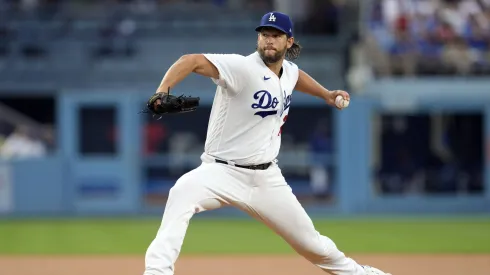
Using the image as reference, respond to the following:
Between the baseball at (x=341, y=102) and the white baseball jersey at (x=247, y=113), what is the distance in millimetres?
480

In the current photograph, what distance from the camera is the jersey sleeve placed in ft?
19.9

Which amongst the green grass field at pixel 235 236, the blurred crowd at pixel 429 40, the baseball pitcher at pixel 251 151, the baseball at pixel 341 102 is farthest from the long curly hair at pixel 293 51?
the blurred crowd at pixel 429 40

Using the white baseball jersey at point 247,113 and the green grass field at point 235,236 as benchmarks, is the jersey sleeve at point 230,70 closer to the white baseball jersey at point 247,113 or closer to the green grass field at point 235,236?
Result: the white baseball jersey at point 247,113

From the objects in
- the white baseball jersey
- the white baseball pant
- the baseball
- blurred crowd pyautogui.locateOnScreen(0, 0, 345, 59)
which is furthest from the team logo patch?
blurred crowd pyautogui.locateOnScreen(0, 0, 345, 59)

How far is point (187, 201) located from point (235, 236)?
24.8 ft

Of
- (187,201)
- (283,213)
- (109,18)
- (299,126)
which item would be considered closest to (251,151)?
(283,213)

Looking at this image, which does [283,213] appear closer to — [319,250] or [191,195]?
[319,250]

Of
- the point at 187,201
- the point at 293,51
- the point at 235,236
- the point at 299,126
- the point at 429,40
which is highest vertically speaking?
the point at 429,40

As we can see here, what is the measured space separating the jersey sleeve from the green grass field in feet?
17.7

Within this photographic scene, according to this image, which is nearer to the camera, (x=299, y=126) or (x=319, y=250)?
(x=319, y=250)

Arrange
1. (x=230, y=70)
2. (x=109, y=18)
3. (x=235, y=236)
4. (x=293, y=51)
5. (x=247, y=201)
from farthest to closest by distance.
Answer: (x=109, y=18) → (x=235, y=236) → (x=293, y=51) → (x=247, y=201) → (x=230, y=70)

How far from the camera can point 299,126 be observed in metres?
18.8

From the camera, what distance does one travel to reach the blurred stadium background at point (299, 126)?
1734cm

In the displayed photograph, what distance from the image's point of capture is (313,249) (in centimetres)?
651
